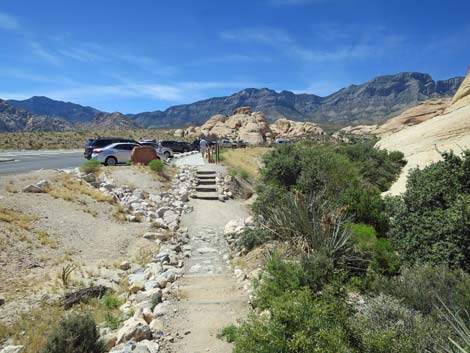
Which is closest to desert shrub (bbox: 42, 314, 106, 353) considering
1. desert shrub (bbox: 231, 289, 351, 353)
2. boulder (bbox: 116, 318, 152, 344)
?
boulder (bbox: 116, 318, 152, 344)

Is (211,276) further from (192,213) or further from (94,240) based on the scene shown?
(192,213)

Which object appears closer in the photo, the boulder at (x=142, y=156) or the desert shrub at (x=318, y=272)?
the desert shrub at (x=318, y=272)

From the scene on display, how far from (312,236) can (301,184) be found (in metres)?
6.52

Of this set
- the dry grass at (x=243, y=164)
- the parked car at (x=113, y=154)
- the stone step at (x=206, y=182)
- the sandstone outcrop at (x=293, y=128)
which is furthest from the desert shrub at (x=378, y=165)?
the sandstone outcrop at (x=293, y=128)

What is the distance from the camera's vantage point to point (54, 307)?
6.29 metres

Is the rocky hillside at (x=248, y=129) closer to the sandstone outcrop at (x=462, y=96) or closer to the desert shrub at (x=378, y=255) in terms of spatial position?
the sandstone outcrop at (x=462, y=96)

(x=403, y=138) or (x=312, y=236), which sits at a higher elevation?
(x=403, y=138)

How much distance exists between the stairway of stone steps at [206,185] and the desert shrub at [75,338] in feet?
36.9

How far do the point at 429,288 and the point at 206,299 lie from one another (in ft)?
11.6

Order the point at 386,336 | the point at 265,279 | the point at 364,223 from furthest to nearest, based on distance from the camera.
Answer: the point at 364,223, the point at 265,279, the point at 386,336

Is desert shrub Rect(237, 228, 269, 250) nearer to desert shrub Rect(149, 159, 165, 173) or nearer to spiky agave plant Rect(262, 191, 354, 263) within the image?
spiky agave plant Rect(262, 191, 354, 263)

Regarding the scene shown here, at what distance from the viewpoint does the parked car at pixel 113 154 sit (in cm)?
2189

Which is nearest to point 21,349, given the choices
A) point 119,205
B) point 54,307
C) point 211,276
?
point 54,307

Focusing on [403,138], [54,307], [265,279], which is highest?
[403,138]
